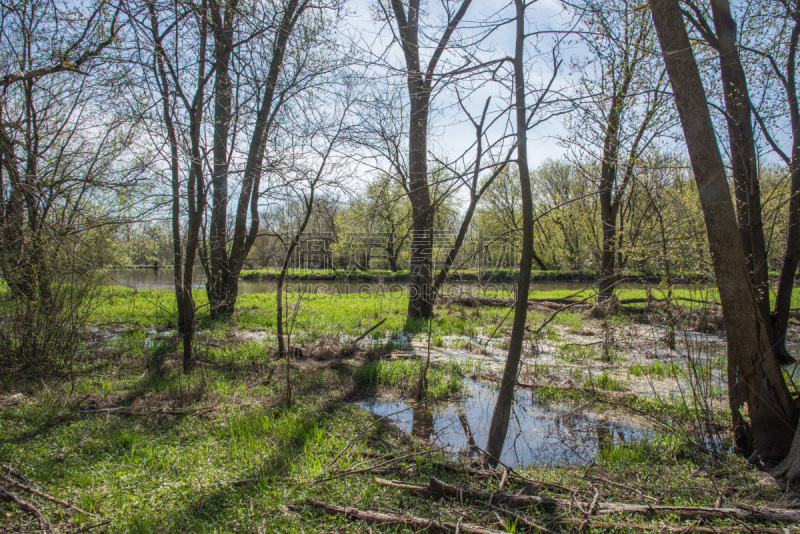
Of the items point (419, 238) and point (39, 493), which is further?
point (419, 238)

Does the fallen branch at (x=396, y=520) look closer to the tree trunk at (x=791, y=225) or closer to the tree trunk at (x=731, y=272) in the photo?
the tree trunk at (x=731, y=272)

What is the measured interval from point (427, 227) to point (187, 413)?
709 cm

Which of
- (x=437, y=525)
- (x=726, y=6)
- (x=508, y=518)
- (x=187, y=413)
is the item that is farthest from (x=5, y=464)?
(x=726, y=6)

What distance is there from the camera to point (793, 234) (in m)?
6.84

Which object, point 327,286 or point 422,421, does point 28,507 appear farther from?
point 327,286

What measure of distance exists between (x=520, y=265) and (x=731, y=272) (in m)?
2.02

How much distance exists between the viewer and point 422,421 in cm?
550

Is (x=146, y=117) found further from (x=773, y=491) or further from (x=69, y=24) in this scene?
(x=773, y=491)

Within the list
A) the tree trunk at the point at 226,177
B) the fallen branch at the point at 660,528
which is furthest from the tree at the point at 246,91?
the fallen branch at the point at 660,528

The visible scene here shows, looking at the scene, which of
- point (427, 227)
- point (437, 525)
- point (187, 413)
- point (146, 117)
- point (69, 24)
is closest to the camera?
point (437, 525)

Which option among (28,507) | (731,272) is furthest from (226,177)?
(731,272)

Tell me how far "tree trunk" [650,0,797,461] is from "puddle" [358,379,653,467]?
46.2 inches

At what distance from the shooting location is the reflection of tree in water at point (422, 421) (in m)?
5.11

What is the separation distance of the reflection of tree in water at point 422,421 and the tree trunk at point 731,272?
3.13 meters
